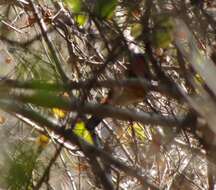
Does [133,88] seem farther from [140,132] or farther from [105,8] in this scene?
[140,132]

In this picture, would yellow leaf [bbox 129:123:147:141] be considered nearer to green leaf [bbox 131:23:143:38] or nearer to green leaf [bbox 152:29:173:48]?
green leaf [bbox 131:23:143:38]

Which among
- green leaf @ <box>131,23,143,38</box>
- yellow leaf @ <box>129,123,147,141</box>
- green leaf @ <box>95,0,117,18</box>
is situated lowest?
green leaf @ <box>95,0,117,18</box>

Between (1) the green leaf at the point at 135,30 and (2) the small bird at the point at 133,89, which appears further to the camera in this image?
(1) the green leaf at the point at 135,30

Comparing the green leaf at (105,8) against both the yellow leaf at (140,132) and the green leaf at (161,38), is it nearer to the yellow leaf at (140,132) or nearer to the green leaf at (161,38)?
the green leaf at (161,38)

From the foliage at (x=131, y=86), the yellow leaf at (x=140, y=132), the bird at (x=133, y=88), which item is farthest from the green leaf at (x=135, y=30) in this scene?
the yellow leaf at (x=140, y=132)

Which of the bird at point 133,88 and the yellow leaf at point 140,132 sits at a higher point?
the yellow leaf at point 140,132

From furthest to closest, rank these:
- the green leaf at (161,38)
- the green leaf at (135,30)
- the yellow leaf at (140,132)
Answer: the yellow leaf at (140,132) → the green leaf at (135,30) → the green leaf at (161,38)

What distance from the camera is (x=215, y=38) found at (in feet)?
4.39

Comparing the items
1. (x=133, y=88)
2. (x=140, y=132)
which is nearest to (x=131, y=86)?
(x=133, y=88)

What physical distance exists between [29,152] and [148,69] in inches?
17.2

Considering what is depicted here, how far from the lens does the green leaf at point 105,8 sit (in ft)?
4.18

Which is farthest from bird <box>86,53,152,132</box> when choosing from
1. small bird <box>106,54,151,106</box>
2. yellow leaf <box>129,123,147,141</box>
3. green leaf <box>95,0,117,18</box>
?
yellow leaf <box>129,123,147,141</box>

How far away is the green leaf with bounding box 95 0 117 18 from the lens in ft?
4.18

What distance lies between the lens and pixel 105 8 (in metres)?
1.29
